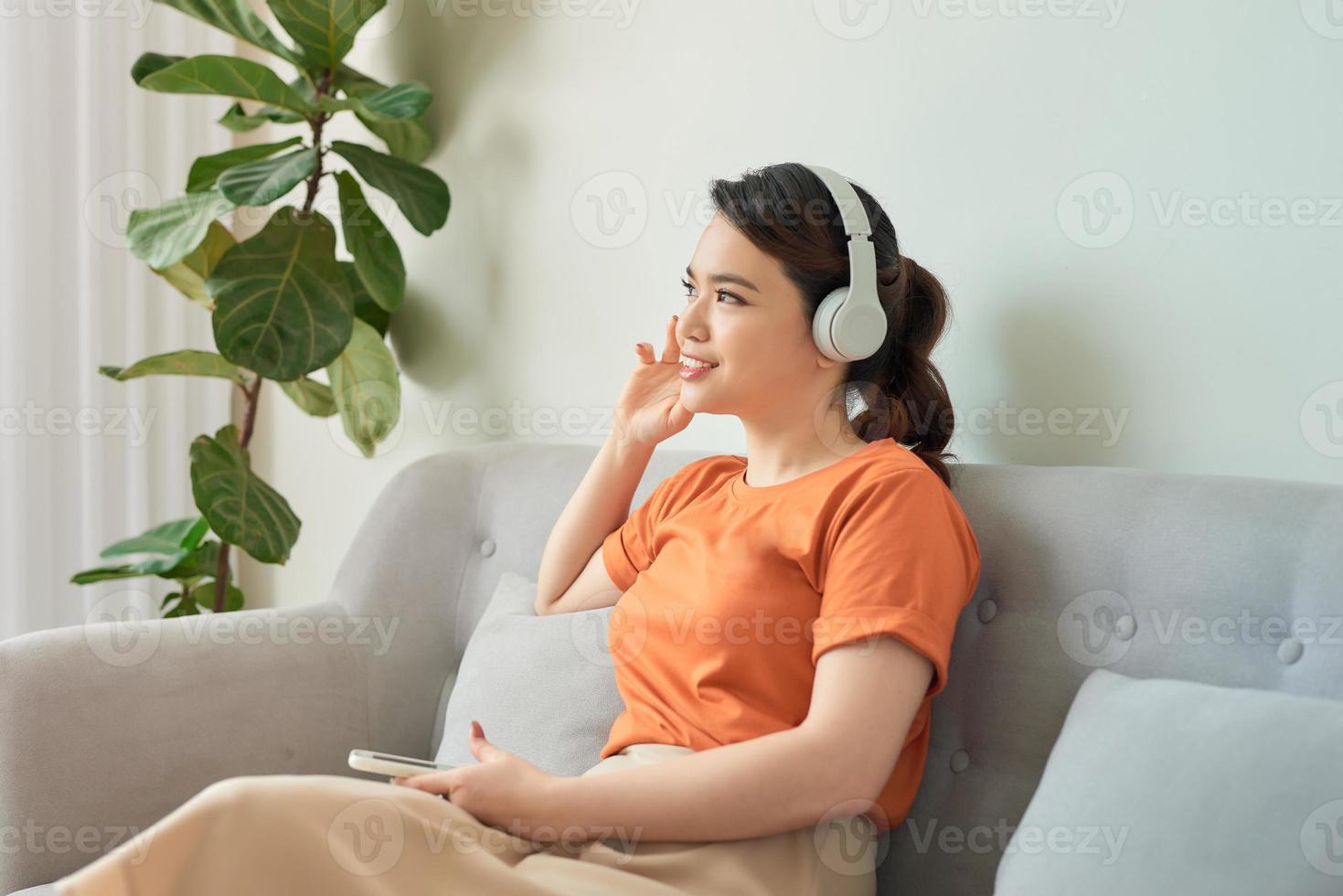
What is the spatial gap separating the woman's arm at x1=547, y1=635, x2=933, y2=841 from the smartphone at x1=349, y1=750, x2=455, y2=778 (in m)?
0.15

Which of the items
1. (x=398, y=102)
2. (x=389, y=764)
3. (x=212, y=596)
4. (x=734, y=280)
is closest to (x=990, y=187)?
(x=734, y=280)

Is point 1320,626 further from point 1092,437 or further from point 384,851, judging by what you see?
point 384,851

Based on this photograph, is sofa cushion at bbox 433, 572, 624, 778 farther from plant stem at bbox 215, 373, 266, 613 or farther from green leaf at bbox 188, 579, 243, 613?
green leaf at bbox 188, 579, 243, 613

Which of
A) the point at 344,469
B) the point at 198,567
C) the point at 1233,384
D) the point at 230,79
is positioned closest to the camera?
the point at 1233,384

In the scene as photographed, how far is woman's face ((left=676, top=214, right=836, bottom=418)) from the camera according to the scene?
1.28 m

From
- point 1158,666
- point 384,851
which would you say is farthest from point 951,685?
point 384,851

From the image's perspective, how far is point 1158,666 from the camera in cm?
109

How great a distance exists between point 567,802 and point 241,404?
7.26ft

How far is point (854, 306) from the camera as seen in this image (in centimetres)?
123

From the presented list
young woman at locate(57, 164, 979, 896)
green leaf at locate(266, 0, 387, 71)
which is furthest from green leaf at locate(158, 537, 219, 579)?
young woman at locate(57, 164, 979, 896)

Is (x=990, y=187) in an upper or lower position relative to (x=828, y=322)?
upper

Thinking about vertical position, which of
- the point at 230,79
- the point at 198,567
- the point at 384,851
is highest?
the point at 230,79

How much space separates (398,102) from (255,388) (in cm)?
70
